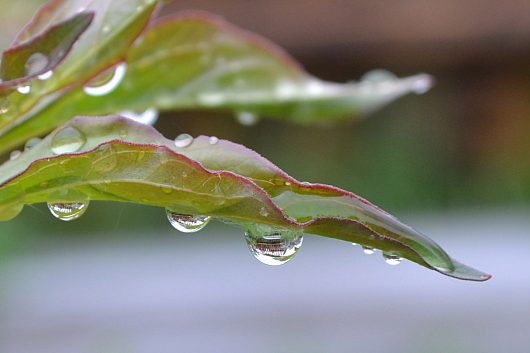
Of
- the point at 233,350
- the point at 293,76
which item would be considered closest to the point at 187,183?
the point at 293,76

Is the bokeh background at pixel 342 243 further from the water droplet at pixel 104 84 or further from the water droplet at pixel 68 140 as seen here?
the water droplet at pixel 68 140

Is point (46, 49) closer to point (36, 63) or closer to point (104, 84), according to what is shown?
point (36, 63)

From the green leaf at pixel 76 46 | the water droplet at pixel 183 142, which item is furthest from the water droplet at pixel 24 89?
the water droplet at pixel 183 142

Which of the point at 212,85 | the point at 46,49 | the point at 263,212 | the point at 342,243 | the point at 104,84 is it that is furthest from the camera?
the point at 342,243

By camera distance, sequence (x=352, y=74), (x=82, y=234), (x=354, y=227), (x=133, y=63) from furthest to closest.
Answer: (x=352, y=74) → (x=82, y=234) → (x=133, y=63) → (x=354, y=227)

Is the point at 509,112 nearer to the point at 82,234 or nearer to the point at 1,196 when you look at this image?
the point at 82,234

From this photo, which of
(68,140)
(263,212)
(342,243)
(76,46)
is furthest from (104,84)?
(342,243)
